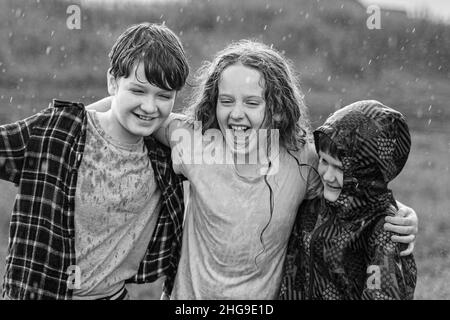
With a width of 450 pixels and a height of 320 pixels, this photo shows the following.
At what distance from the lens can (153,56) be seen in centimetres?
285

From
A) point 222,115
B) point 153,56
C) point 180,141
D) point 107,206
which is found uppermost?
point 153,56

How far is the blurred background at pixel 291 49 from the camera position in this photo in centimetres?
891

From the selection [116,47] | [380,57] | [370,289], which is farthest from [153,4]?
[370,289]

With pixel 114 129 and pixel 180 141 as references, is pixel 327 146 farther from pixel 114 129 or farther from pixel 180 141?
pixel 114 129

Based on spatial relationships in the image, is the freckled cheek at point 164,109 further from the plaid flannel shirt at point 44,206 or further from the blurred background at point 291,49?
the blurred background at point 291,49

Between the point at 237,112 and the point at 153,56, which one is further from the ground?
the point at 153,56

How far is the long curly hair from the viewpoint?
2.95 meters

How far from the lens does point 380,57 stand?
10523 mm

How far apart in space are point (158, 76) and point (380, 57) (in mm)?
8195

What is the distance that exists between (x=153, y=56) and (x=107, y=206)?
0.61m

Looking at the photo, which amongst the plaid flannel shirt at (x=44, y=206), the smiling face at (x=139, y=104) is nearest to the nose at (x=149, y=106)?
the smiling face at (x=139, y=104)

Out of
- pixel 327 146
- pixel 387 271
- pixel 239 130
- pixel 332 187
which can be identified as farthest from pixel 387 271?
pixel 239 130

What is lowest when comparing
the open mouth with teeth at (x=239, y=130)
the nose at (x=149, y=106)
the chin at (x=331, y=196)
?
the chin at (x=331, y=196)

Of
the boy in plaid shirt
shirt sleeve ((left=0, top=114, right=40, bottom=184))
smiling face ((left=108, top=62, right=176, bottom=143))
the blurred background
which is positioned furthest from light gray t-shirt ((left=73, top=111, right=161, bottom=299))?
the blurred background
